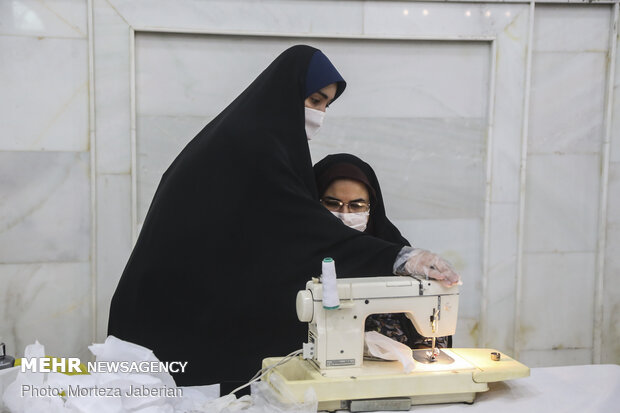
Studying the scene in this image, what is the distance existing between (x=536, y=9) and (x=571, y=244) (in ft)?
5.05

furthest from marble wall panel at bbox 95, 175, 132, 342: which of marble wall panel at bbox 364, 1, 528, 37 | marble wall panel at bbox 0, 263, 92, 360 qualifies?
marble wall panel at bbox 364, 1, 528, 37

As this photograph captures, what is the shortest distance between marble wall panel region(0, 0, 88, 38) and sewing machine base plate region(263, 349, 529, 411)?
2.52m

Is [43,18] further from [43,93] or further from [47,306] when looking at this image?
[47,306]

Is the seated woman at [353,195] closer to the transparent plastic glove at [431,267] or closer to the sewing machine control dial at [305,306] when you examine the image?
the transparent plastic glove at [431,267]

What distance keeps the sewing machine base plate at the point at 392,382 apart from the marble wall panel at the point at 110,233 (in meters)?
2.06

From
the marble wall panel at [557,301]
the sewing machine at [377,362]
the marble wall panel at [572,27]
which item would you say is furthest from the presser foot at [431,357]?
the marble wall panel at [572,27]

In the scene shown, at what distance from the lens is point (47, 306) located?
3227 millimetres

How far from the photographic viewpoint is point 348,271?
1645mm

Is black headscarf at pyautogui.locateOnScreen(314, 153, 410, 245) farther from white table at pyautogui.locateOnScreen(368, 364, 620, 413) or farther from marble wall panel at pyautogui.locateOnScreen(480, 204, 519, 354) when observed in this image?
marble wall panel at pyautogui.locateOnScreen(480, 204, 519, 354)

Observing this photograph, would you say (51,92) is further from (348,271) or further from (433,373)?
(433,373)

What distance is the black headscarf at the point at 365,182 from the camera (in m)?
2.20

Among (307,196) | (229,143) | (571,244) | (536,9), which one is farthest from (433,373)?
(536,9)

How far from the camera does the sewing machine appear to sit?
4.50 ft

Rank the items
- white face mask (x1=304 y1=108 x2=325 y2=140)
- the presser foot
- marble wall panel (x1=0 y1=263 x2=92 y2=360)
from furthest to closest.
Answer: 1. marble wall panel (x1=0 y1=263 x2=92 y2=360)
2. white face mask (x1=304 y1=108 x2=325 y2=140)
3. the presser foot
